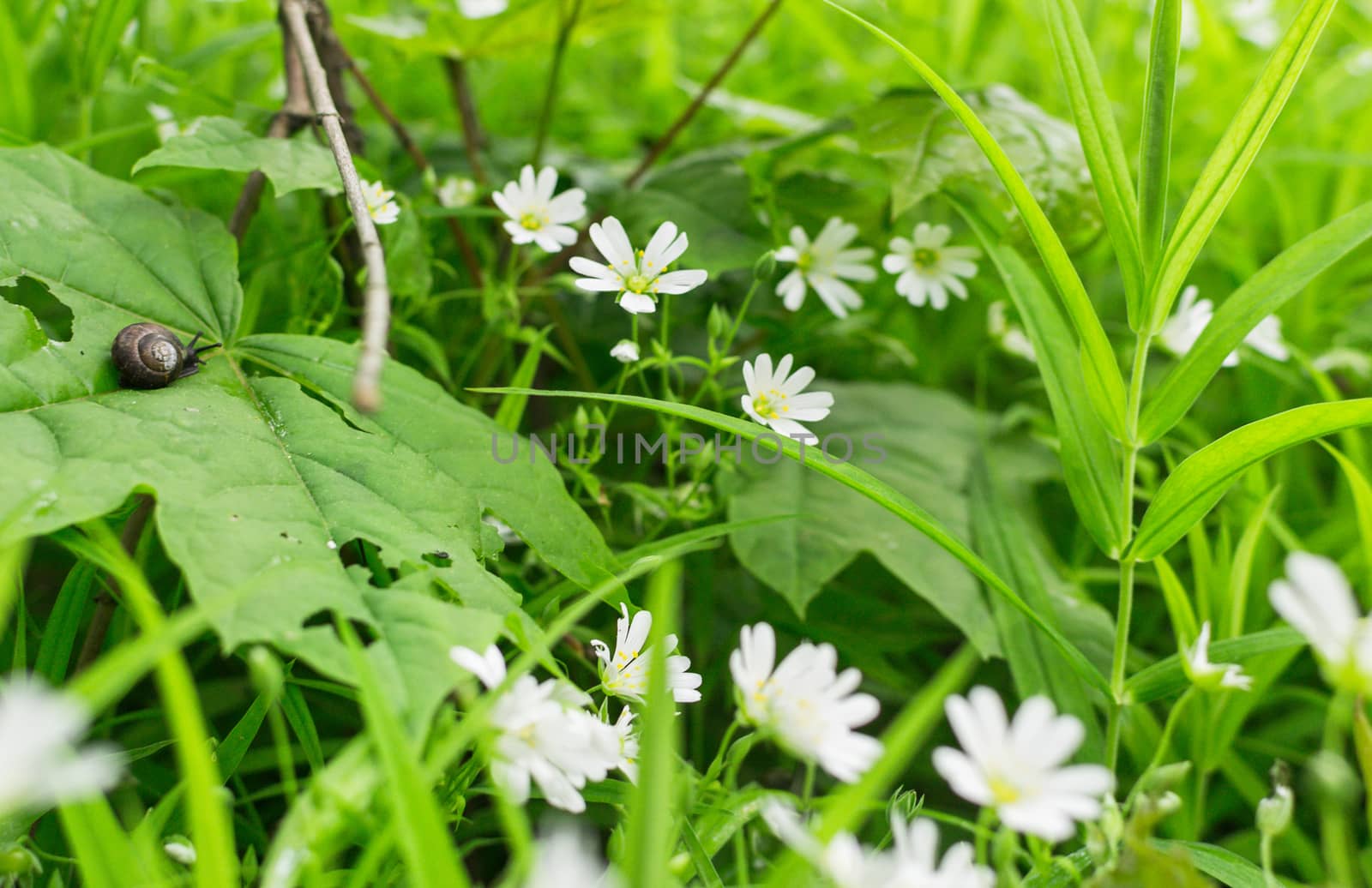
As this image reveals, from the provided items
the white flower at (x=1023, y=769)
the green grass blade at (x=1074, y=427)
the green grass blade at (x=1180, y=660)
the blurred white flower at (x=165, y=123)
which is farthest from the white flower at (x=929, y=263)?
the blurred white flower at (x=165, y=123)

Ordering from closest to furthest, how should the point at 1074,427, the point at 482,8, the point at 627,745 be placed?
the point at 627,745, the point at 1074,427, the point at 482,8

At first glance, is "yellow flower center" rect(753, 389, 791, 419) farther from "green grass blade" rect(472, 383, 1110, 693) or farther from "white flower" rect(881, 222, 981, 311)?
"white flower" rect(881, 222, 981, 311)

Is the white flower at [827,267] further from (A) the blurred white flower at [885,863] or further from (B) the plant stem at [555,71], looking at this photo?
(A) the blurred white flower at [885,863]

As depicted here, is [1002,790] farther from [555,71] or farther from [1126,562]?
[555,71]

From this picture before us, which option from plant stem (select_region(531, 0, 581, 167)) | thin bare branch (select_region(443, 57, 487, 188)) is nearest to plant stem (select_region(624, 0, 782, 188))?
plant stem (select_region(531, 0, 581, 167))

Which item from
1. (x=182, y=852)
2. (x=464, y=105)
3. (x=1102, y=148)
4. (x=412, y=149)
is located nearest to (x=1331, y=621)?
(x=1102, y=148)
